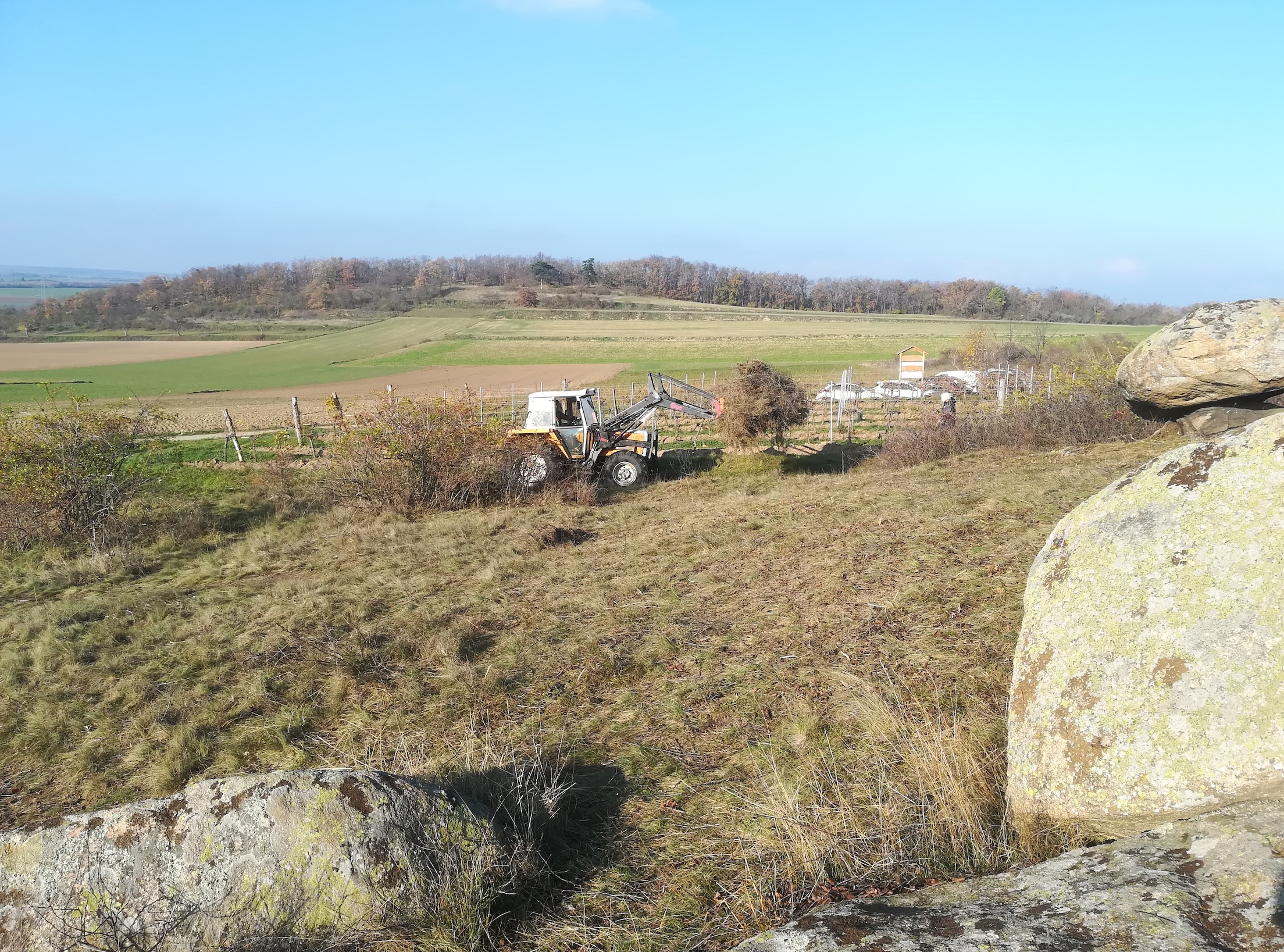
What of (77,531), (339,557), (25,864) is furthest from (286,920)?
(77,531)

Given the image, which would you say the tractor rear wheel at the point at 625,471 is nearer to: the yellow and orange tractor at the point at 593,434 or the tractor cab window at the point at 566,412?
the yellow and orange tractor at the point at 593,434

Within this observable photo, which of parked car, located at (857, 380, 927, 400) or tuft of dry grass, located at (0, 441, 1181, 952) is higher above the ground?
parked car, located at (857, 380, 927, 400)

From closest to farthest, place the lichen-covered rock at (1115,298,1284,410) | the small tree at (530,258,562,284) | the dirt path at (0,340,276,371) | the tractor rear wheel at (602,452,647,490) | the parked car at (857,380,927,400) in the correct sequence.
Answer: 1. the lichen-covered rock at (1115,298,1284,410)
2. the tractor rear wheel at (602,452,647,490)
3. the parked car at (857,380,927,400)
4. the dirt path at (0,340,276,371)
5. the small tree at (530,258,562,284)

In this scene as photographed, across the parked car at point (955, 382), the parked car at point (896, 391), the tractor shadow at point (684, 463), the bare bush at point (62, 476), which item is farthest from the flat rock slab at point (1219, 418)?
the parked car at point (896, 391)

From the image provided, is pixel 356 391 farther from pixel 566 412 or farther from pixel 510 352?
pixel 566 412

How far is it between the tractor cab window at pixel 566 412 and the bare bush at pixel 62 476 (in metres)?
8.11

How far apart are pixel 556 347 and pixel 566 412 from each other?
164 ft

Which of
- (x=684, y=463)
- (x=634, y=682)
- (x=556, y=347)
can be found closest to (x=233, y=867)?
(x=634, y=682)

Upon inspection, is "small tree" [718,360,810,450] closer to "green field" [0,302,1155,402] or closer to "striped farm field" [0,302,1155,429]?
"striped farm field" [0,302,1155,429]

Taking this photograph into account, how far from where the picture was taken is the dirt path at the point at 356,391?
33.2 meters

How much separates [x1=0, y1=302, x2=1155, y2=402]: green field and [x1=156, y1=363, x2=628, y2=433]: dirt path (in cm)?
240

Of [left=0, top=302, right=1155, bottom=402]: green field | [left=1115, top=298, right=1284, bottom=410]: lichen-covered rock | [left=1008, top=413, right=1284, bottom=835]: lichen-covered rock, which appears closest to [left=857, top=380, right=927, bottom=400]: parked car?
[left=0, top=302, right=1155, bottom=402]: green field

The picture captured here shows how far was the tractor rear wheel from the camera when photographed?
18219 mm

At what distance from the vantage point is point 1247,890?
2.26 metres
